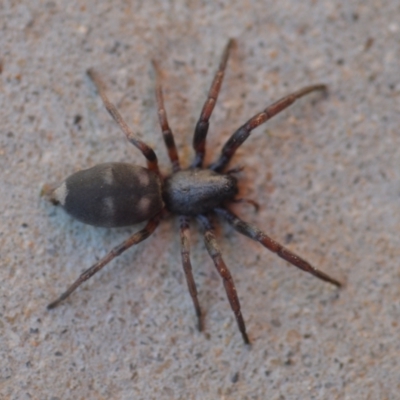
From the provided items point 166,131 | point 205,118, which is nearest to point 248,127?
point 205,118

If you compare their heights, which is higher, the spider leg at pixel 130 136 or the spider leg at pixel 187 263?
the spider leg at pixel 130 136

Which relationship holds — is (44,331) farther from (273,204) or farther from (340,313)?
(340,313)

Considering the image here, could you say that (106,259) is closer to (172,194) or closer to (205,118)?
(172,194)

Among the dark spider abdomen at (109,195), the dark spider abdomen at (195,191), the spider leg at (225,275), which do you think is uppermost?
the dark spider abdomen at (109,195)

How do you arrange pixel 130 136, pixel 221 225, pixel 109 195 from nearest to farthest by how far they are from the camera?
pixel 109 195 < pixel 130 136 < pixel 221 225

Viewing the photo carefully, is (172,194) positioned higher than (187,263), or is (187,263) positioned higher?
(172,194)

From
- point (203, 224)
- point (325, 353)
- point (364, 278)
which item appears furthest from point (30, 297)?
point (364, 278)

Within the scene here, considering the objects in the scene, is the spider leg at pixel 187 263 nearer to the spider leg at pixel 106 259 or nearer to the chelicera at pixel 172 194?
the chelicera at pixel 172 194

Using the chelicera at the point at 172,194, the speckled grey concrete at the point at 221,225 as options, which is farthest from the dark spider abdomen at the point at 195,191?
the speckled grey concrete at the point at 221,225
